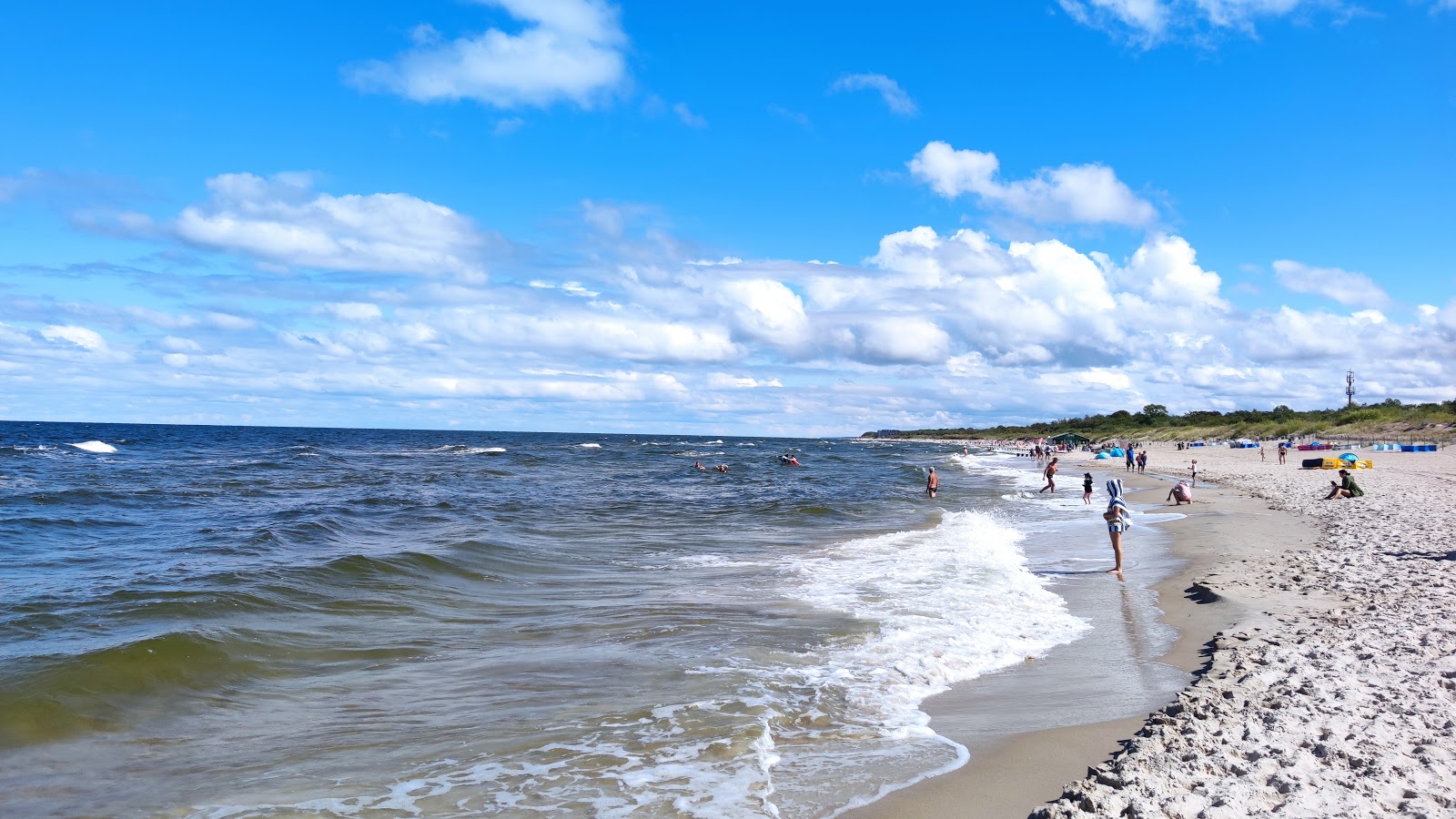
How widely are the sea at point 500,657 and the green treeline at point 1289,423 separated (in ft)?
215

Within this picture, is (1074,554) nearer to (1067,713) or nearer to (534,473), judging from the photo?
(1067,713)

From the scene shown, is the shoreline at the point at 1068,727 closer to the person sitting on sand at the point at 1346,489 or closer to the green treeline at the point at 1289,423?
the person sitting on sand at the point at 1346,489

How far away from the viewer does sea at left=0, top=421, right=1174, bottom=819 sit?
18.5 feet

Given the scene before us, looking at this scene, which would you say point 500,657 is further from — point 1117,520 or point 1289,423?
point 1289,423

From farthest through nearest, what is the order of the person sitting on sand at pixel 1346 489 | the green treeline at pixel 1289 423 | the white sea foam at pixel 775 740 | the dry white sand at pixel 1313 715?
the green treeline at pixel 1289 423 → the person sitting on sand at pixel 1346 489 → the white sea foam at pixel 775 740 → the dry white sand at pixel 1313 715

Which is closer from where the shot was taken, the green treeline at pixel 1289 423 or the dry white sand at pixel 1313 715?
the dry white sand at pixel 1313 715

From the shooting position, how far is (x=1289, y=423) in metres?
81.9

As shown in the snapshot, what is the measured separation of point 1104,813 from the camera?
4.42 meters

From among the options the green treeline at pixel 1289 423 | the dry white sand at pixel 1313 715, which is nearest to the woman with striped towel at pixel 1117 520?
the dry white sand at pixel 1313 715

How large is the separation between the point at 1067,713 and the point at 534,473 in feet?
135

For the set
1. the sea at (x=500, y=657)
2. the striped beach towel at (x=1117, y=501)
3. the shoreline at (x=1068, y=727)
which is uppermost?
the striped beach towel at (x=1117, y=501)

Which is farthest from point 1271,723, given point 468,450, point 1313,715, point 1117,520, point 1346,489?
point 468,450

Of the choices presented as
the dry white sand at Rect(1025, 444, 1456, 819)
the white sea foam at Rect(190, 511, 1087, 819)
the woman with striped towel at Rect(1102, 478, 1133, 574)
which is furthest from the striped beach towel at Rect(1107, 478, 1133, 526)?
the white sea foam at Rect(190, 511, 1087, 819)

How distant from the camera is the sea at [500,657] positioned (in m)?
5.62
